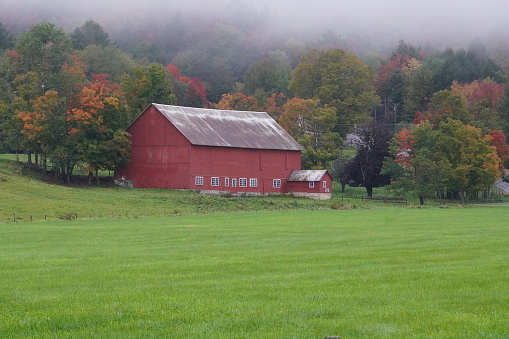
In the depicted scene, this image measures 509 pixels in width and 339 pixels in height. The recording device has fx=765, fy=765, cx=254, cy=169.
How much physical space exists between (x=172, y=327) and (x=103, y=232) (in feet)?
69.3

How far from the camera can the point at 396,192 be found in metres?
76.6

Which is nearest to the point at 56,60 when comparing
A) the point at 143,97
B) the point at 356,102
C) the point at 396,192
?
the point at 143,97

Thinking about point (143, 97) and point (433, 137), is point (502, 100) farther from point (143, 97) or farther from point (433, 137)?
point (143, 97)

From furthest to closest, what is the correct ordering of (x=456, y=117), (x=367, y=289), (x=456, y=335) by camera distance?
1. (x=456, y=117)
2. (x=367, y=289)
3. (x=456, y=335)

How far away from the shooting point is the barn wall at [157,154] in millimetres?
74250

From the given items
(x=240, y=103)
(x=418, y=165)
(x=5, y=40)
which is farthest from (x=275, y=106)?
(x=5, y=40)

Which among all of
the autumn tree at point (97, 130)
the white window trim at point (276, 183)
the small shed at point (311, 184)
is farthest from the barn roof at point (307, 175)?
the autumn tree at point (97, 130)

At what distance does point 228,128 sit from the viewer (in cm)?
8000

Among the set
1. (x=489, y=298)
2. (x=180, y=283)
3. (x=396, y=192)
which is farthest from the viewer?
(x=396, y=192)

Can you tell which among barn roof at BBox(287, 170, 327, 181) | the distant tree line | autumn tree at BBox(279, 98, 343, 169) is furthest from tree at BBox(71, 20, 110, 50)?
barn roof at BBox(287, 170, 327, 181)

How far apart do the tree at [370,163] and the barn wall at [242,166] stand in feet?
20.2

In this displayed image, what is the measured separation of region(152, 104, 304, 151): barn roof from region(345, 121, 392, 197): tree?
630 cm

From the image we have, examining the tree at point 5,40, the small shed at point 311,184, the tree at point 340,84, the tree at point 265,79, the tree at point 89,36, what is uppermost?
the tree at point 89,36

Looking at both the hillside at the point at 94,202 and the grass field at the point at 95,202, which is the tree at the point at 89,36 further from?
the hillside at the point at 94,202
